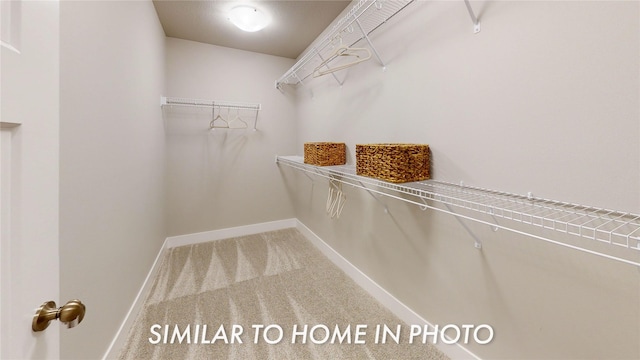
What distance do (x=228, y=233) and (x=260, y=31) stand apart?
7.44ft

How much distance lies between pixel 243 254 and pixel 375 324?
1.52 meters

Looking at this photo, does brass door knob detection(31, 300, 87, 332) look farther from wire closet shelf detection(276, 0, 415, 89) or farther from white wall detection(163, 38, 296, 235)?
white wall detection(163, 38, 296, 235)

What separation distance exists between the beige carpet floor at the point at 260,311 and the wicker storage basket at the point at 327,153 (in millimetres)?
982

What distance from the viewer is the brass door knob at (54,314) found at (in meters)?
0.45

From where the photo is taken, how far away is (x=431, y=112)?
1325mm

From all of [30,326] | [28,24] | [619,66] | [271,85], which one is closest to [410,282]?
[619,66]

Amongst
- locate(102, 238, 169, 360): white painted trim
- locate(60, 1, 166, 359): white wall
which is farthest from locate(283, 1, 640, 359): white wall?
locate(102, 238, 169, 360): white painted trim

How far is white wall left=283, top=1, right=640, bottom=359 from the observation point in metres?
0.76

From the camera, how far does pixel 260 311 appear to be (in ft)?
5.51

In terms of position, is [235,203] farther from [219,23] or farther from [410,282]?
[410,282]

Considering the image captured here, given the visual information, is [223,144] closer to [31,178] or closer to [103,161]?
[103,161]

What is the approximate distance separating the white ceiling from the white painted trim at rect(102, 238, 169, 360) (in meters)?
2.18

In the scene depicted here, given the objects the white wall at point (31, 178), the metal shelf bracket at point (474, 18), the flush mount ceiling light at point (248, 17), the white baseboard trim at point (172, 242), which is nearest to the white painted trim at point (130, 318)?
the white baseboard trim at point (172, 242)

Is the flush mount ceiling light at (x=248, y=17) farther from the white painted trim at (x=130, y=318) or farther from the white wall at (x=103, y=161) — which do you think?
the white painted trim at (x=130, y=318)
